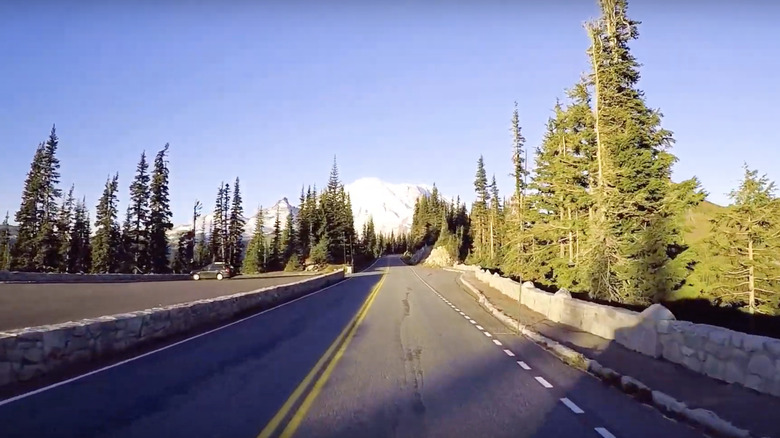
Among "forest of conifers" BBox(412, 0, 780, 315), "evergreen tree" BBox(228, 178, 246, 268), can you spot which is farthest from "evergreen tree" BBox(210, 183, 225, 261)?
"forest of conifers" BBox(412, 0, 780, 315)

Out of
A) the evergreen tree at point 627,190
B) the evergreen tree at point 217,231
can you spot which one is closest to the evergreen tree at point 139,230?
the evergreen tree at point 217,231

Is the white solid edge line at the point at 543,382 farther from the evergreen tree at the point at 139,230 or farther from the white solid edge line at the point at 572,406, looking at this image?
the evergreen tree at the point at 139,230

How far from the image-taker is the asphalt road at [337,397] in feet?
22.9

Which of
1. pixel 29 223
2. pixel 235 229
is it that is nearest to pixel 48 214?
pixel 29 223

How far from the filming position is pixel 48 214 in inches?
2667

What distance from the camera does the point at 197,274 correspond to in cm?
6078

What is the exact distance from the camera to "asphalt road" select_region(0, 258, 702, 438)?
6.97 meters

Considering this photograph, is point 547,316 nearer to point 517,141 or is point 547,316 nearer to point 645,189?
point 645,189

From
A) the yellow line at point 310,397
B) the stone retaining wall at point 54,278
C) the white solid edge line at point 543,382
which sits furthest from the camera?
the stone retaining wall at point 54,278

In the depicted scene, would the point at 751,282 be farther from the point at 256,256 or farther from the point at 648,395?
the point at 256,256

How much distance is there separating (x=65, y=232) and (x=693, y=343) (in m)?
82.5

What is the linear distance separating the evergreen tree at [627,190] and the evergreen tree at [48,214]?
194 ft

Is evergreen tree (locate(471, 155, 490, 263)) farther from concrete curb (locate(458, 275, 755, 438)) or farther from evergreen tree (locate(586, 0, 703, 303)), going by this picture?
concrete curb (locate(458, 275, 755, 438))

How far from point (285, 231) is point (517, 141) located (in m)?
74.0
